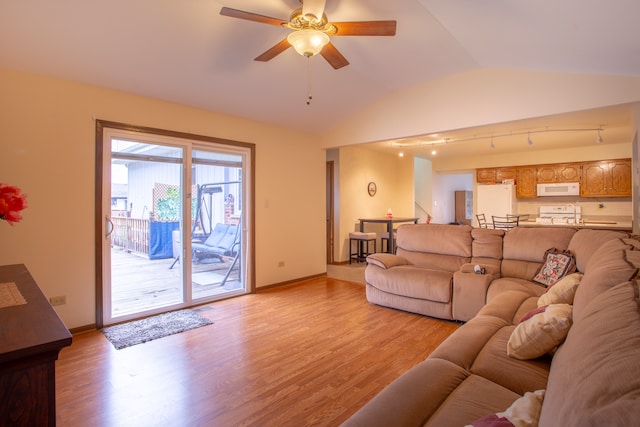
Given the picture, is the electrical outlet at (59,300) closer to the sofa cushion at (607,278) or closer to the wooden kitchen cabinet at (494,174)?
the sofa cushion at (607,278)

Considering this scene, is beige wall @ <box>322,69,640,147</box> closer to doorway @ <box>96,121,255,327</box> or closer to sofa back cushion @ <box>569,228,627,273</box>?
sofa back cushion @ <box>569,228,627,273</box>

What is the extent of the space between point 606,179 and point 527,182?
4.34 feet

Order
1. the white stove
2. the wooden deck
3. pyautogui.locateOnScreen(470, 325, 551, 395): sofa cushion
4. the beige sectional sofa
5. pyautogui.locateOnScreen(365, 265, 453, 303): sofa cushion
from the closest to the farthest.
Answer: the beige sectional sofa, pyautogui.locateOnScreen(470, 325, 551, 395): sofa cushion, pyautogui.locateOnScreen(365, 265, 453, 303): sofa cushion, the wooden deck, the white stove

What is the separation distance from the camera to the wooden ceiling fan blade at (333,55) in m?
2.70

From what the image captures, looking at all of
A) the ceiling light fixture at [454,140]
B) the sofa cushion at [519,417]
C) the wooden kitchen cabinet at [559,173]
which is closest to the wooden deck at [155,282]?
the ceiling light fixture at [454,140]

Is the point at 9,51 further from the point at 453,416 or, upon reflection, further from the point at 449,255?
the point at 449,255

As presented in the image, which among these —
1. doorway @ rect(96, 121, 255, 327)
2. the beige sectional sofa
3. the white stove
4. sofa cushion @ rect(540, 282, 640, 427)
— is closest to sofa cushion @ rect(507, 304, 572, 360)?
the beige sectional sofa

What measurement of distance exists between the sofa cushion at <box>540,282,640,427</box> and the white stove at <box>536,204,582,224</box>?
274 inches

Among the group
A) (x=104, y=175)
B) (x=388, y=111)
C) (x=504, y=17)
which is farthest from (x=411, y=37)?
(x=104, y=175)

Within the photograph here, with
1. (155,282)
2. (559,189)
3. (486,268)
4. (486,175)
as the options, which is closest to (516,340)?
(486,268)

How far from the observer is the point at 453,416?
126 cm

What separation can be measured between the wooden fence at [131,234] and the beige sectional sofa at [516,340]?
283cm

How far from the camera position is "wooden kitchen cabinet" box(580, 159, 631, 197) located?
625 centimetres

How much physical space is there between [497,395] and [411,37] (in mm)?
3173
